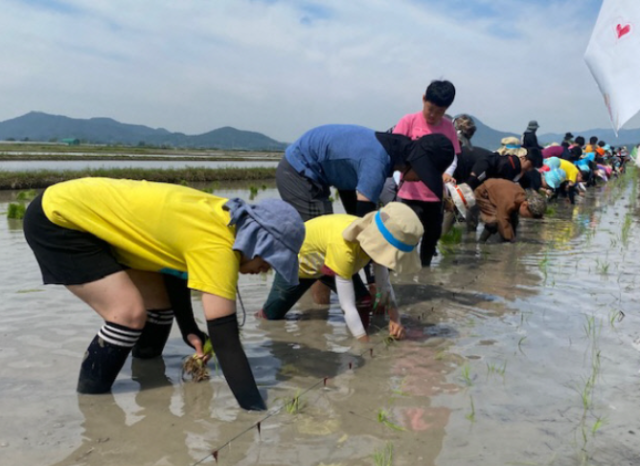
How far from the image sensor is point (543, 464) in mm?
1983

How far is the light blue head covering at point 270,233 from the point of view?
226cm

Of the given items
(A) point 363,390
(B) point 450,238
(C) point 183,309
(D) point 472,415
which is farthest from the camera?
(B) point 450,238

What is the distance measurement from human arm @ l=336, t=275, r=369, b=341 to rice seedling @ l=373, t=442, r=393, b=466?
1.16 m

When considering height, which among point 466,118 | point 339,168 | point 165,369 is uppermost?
point 466,118

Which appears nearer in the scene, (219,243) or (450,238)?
(219,243)

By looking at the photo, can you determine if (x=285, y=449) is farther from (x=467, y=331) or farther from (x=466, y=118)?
(x=466, y=118)

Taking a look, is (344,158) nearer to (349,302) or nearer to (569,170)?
(349,302)

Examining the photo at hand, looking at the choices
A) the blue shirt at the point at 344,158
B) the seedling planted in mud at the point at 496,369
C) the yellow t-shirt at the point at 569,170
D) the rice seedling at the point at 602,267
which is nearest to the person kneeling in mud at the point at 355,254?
the blue shirt at the point at 344,158

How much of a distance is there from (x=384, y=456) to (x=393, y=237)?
123 cm

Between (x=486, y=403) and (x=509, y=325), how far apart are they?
1289mm

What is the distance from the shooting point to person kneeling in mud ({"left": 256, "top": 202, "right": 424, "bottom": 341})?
2979 mm

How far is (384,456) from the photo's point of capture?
200 centimetres

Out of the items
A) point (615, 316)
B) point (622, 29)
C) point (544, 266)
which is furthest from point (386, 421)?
point (544, 266)

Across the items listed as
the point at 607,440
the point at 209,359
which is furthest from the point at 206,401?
the point at 607,440
